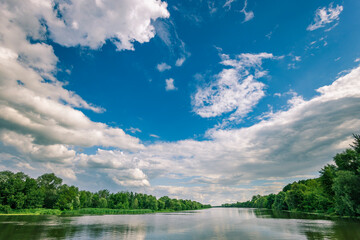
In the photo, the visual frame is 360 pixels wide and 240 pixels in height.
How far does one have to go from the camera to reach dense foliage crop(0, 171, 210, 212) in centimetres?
8950

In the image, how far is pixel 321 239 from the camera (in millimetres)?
29375

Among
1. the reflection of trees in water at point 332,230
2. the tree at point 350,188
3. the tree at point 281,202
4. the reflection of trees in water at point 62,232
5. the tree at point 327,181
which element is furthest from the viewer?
the tree at point 281,202

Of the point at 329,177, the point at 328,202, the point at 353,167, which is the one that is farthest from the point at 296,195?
the point at 353,167

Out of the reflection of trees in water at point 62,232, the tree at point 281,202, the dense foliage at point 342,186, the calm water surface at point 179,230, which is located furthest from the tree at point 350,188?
the tree at point 281,202

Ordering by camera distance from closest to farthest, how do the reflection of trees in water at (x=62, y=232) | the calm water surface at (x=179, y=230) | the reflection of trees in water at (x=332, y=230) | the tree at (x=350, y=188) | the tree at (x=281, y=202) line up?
the reflection of trees in water at (x=332, y=230) < the reflection of trees in water at (x=62, y=232) < the calm water surface at (x=179, y=230) < the tree at (x=350, y=188) < the tree at (x=281, y=202)

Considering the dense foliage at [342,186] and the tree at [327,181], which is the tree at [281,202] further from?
the tree at [327,181]

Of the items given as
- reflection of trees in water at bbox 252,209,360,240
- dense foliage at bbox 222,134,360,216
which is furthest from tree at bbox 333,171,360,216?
reflection of trees in water at bbox 252,209,360,240

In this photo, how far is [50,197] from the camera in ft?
410

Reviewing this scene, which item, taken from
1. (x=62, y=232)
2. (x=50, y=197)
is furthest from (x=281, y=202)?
(x=50, y=197)

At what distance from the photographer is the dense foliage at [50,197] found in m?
89.5

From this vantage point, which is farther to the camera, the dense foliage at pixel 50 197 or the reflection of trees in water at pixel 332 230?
the dense foliage at pixel 50 197

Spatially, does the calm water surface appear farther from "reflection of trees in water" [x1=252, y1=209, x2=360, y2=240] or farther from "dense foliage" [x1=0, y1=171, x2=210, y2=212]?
"dense foliage" [x1=0, y1=171, x2=210, y2=212]

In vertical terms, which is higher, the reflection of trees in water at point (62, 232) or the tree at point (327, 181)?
the tree at point (327, 181)

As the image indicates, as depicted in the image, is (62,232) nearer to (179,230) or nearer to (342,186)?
(179,230)
